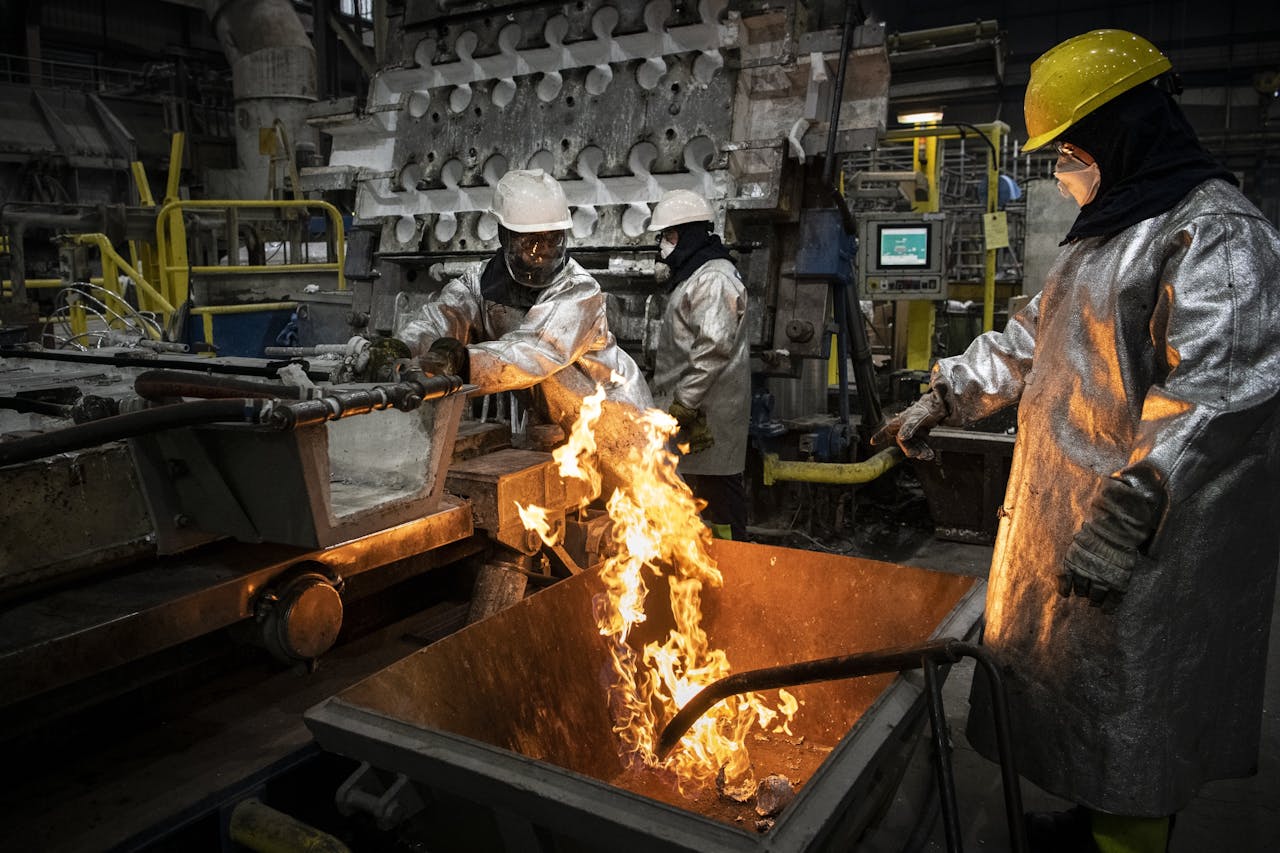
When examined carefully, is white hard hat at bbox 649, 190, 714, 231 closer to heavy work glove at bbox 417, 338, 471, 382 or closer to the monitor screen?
heavy work glove at bbox 417, 338, 471, 382

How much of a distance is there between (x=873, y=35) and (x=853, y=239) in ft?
3.18

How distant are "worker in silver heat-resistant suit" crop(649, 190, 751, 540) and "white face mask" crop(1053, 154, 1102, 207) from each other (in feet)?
7.26

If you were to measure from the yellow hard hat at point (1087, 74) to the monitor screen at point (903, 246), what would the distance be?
Result: 159 inches

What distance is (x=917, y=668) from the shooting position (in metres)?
1.80

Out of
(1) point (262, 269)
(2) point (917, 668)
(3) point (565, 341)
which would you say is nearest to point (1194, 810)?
(2) point (917, 668)

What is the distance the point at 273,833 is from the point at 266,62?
13474 mm

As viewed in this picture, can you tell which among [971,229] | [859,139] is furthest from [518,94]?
[971,229]

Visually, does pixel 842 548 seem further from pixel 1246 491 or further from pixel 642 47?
pixel 1246 491

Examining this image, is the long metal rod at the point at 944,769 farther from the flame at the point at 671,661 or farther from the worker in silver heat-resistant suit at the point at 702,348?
the worker in silver heat-resistant suit at the point at 702,348

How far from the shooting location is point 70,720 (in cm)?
195

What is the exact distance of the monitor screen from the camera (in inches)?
232

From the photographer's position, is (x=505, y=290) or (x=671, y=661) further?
(x=505, y=290)

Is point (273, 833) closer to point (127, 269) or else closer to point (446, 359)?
point (446, 359)

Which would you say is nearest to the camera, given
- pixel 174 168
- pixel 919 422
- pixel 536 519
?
pixel 919 422
